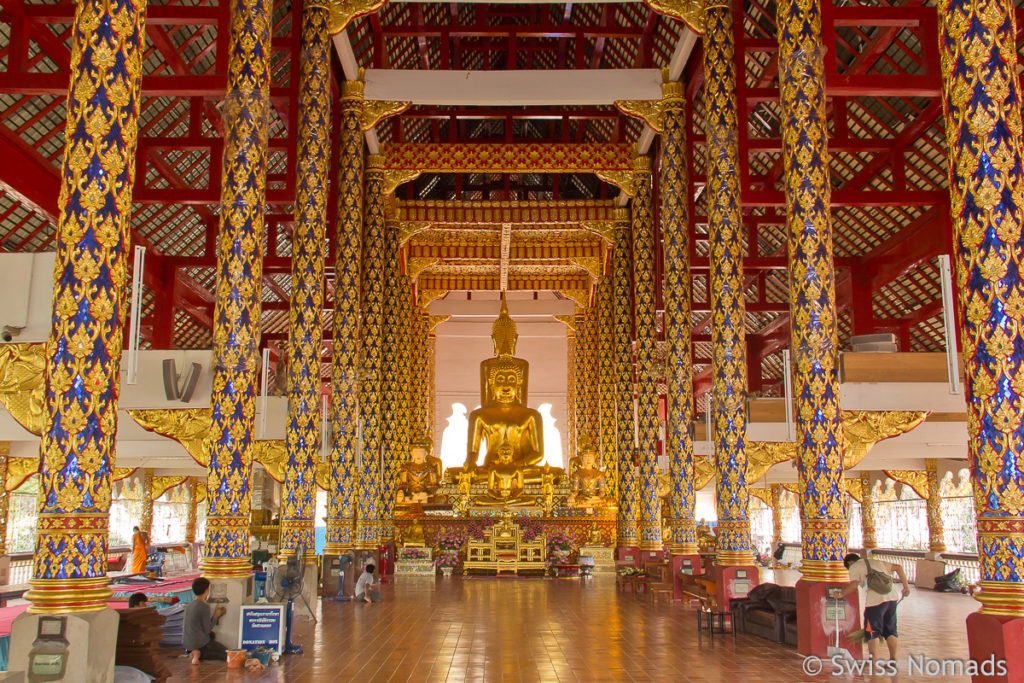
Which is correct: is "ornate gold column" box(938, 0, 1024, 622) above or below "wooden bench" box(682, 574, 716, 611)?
above

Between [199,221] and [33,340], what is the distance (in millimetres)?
13406

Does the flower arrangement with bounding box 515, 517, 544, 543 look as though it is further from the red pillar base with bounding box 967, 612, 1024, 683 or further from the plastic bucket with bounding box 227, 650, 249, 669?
the red pillar base with bounding box 967, 612, 1024, 683

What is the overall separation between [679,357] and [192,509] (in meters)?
22.1

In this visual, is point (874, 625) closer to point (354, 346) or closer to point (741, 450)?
point (741, 450)

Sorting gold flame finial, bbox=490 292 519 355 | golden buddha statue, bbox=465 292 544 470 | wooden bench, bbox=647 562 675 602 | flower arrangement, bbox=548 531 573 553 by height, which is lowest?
wooden bench, bbox=647 562 675 602

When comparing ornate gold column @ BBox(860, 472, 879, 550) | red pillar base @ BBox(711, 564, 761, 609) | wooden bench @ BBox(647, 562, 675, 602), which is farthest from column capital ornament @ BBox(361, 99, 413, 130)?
ornate gold column @ BBox(860, 472, 879, 550)

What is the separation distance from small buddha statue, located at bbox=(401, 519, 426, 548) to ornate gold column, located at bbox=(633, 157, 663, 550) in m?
4.79

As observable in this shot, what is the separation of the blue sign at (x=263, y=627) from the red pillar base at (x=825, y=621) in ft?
15.3

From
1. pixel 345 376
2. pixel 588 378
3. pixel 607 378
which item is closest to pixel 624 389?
pixel 607 378

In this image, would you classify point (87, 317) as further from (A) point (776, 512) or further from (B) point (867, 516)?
(A) point (776, 512)

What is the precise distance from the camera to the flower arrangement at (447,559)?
1884cm

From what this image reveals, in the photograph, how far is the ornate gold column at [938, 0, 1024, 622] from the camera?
5.68 m

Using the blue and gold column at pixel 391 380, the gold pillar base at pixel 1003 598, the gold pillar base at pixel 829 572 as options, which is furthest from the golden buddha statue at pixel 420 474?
the gold pillar base at pixel 1003 598

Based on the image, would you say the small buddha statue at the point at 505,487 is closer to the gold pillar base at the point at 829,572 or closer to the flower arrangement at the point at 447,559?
the flower arrangement at the point at 447,559
